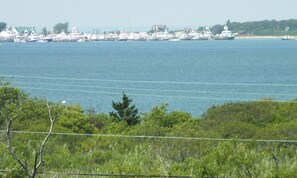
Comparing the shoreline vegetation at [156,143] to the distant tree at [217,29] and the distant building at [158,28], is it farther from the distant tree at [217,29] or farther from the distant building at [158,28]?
the distant building at [158,28]

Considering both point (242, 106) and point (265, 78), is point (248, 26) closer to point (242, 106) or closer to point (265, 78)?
point (265, 78)

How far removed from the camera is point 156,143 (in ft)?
31.3

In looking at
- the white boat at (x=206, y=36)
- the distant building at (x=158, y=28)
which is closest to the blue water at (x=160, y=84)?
the white boat at (x=206, y=36)

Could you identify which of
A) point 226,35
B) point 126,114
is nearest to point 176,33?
point 226,35

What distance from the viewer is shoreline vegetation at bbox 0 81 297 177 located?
4.95 metres

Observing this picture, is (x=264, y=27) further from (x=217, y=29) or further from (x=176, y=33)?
(x=176, y=33)

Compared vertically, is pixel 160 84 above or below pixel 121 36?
above

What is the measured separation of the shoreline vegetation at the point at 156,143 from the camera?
16.2 ft

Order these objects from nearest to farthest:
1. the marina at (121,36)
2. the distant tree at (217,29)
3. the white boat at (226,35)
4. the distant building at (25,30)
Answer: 1. the white boat at (226,35)
2. the marina at (121,36)
3. the distant tree at (217,29)
4. the distant building at (25,30)

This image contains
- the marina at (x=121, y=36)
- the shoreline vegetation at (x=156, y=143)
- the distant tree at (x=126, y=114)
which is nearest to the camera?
the shoreline vegetation at (x=156, y=143)

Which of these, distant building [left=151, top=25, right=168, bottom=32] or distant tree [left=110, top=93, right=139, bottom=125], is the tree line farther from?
distant tree [left=110, top=93, right=139, bottom=125]

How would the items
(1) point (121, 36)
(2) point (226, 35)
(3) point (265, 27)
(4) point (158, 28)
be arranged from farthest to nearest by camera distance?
(4) point (158, 28)
(1) point (121, 36)
(2) point (226, 35)
(3) point (265, 27)

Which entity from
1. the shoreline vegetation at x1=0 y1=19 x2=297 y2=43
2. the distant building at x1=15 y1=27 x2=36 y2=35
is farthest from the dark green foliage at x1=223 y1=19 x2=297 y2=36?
the distant building at x1=15 y1=27 x2=36 y2=35

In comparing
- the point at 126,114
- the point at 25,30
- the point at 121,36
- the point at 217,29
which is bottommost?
the point at 121,36
